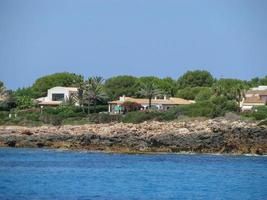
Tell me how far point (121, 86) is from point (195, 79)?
24.4 meters

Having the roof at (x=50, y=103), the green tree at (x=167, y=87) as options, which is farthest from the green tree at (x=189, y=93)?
the roof at (x=50, y=103)

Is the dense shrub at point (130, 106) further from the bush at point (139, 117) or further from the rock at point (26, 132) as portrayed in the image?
the rock at point (26, 132)

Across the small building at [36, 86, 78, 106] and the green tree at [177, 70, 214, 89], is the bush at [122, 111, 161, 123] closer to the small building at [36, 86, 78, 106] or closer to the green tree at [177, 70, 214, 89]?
the small building at [36, 86, 78, 106]

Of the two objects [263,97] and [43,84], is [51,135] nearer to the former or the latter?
[263,97]

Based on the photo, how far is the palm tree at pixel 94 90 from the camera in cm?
11612

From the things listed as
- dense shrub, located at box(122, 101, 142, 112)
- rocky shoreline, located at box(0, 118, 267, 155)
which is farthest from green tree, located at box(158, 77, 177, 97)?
rocky shoreline, located at box(0, 118, 267, 155)

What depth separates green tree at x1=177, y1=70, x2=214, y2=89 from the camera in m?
162

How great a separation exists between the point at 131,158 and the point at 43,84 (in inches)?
3374

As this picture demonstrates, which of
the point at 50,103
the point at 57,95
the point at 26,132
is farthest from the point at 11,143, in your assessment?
the point at 57,95

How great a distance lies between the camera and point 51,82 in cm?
14788

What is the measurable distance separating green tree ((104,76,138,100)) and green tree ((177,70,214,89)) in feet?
60.1

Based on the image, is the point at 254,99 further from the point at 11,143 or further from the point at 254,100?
the point at 11,143

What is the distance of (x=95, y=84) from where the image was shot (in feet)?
386

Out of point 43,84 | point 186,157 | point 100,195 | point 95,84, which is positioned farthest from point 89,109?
point 100,195
